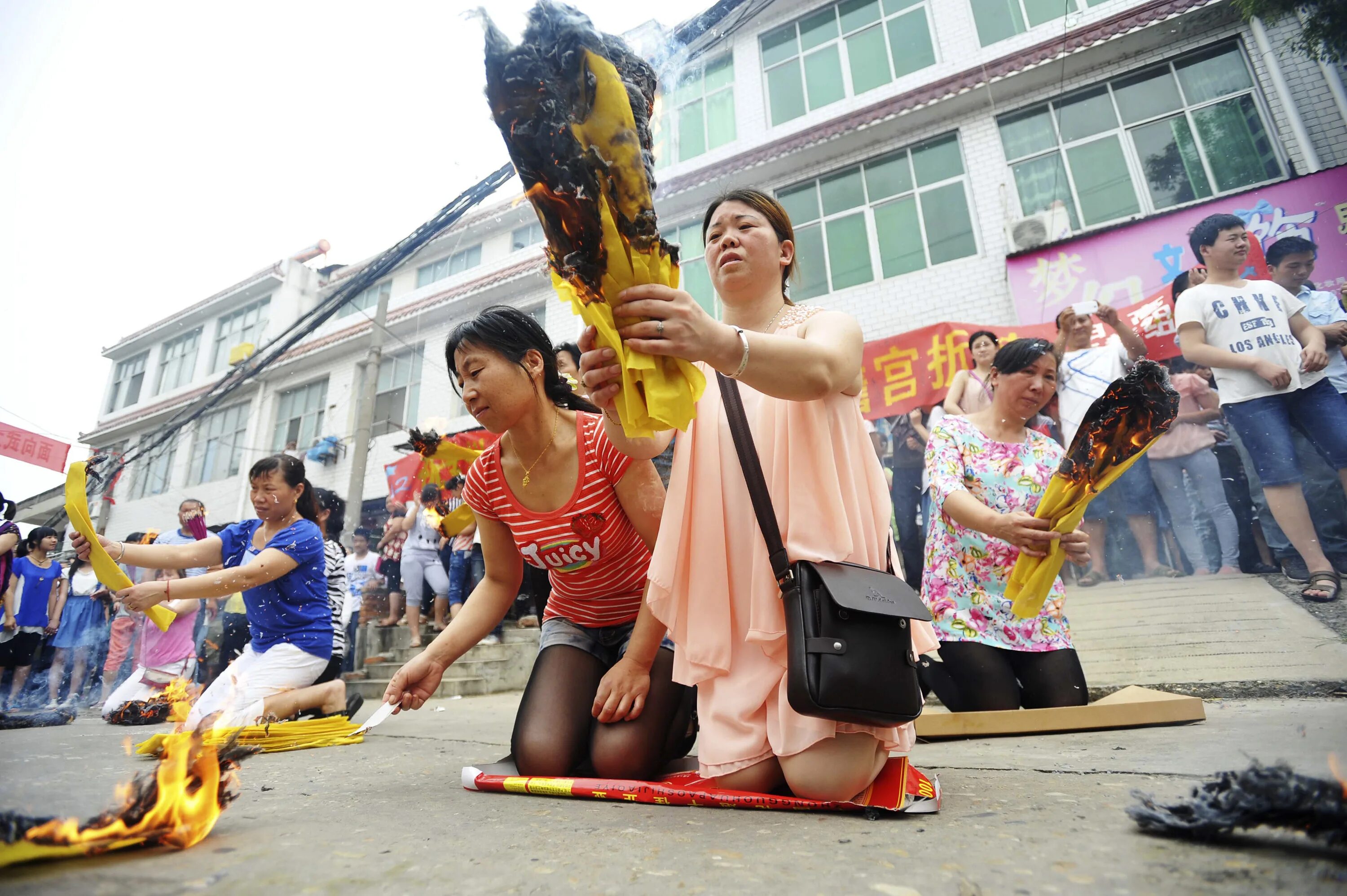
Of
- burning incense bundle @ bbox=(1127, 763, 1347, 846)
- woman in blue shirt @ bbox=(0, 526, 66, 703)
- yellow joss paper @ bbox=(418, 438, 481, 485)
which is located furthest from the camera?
yellow joss paper @ bbox=(418, 438, 481, 485)

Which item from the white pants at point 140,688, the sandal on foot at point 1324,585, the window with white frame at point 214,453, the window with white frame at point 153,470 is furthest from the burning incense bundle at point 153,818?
the window with white frame at point 214,453

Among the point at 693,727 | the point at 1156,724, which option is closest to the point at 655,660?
the point at 693,727

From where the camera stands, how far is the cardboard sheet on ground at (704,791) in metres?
1.33

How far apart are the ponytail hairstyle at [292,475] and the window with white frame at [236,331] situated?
5807mm

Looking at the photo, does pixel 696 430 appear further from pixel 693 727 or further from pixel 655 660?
pixel 693 727

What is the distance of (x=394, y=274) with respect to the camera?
514 inches

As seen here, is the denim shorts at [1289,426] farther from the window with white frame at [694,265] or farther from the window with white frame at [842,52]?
the window with white frame at [842,52]

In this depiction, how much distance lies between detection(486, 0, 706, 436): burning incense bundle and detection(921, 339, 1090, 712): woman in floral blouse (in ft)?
5.53

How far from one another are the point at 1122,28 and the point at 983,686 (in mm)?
7498

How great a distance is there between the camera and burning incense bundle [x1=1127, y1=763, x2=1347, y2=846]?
31.0 inches

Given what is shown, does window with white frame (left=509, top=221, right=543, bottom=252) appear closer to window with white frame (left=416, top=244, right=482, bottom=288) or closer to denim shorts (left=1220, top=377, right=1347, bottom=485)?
window with white frame (left=416, top=244, right=482, bottom=288)

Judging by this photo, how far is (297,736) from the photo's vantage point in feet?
9.37

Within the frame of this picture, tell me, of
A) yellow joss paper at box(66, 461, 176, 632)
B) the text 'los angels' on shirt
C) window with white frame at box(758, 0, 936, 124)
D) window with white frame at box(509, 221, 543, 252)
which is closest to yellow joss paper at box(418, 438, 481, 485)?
yellow joss paper at box(66, 461, 176, 632)

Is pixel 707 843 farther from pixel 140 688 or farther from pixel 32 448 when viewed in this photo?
pixel 140 688
